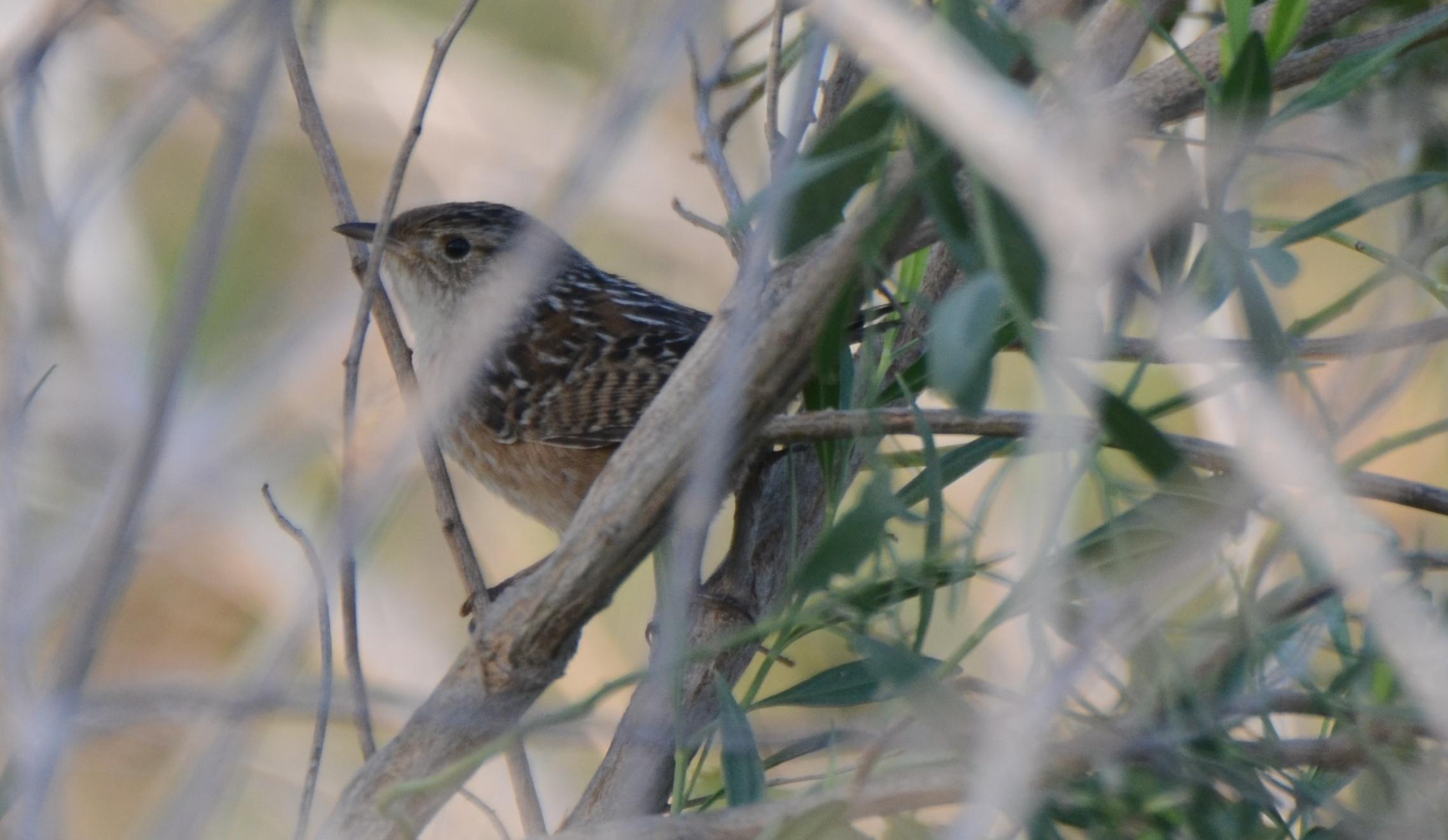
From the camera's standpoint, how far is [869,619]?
1.44 m

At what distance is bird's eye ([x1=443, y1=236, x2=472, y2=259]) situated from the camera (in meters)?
3.78

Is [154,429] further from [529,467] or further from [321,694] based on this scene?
[529,467]

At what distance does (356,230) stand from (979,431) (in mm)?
1377

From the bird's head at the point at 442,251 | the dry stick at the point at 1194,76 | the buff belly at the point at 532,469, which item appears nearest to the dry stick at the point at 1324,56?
the dry stick at the point at 1194,76

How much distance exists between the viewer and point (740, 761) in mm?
1451

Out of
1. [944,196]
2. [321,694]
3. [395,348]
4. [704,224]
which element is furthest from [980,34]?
[395,348]

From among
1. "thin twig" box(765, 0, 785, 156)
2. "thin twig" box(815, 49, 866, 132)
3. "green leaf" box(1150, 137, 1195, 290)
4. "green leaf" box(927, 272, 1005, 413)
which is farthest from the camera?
"thin twig" box(815, 49, 866, 132)

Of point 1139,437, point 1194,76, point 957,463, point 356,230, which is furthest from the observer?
point 356,230

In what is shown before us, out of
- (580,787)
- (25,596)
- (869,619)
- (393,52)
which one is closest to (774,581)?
(869,619)

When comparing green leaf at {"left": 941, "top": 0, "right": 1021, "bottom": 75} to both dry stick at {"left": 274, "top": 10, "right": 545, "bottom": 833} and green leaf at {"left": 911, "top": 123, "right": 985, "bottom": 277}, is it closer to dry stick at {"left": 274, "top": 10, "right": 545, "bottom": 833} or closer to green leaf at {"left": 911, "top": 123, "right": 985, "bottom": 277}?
green leaf at {"left": 911, "top": 123, "right": 985, "bottom": 277}

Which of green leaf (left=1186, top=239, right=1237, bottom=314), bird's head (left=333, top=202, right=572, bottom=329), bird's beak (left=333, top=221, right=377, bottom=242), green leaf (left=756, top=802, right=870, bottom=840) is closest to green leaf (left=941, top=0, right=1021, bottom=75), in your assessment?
green leaf (left=1186, top=239, right=1237, bottom=314)

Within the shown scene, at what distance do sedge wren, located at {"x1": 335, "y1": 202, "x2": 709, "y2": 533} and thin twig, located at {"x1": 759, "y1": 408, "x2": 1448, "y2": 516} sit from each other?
1.51 meters

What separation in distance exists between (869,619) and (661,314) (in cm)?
235

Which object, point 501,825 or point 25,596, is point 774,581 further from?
point 25,596
